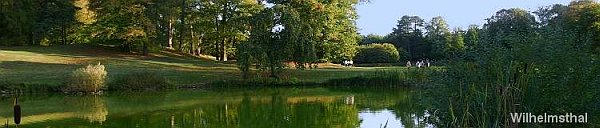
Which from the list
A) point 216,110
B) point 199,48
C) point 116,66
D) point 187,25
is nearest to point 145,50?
point 187,25

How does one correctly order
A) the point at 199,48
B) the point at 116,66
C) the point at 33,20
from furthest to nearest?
the point at 199,48 → the point at 33,20 → the point at 116,66

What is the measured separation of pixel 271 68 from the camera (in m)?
35.5

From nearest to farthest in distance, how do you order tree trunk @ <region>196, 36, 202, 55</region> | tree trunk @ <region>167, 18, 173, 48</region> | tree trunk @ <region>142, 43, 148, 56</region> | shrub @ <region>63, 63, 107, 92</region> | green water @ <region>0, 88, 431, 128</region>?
green water @ <region>0, 88, 431, 128</region> → shrub @ <region>63, 63, 107, 92</region> → tree trunk @ <region>142, 43, 148, 56</region> → tree trunk @ <region>167, 18, 173, 48</region> → tree trunk @ <region>196, 36, 202, 55</region>

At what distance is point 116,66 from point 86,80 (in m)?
9.51

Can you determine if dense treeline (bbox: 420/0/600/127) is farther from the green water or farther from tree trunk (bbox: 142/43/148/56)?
tree trunk (bbox: 142/43/148/56)

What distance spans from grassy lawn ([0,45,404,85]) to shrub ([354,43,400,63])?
20730 mm

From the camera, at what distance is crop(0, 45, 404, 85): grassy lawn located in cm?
3388

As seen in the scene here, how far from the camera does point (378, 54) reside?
62000mm

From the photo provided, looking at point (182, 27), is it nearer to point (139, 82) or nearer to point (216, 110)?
point (139, 82)

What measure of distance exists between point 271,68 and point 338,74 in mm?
4359

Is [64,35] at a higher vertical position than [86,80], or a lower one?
higher

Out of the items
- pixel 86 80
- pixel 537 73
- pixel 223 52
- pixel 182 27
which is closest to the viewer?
pixel 537 73

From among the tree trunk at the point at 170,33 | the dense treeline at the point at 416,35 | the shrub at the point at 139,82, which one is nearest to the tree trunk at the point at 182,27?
the tree trunk at the point at 170,33

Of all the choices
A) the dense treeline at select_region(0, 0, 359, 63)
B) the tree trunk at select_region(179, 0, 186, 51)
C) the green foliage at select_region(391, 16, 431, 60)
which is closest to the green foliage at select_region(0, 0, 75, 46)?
the dense treeline at select_region(0, 0, 359, 63)
